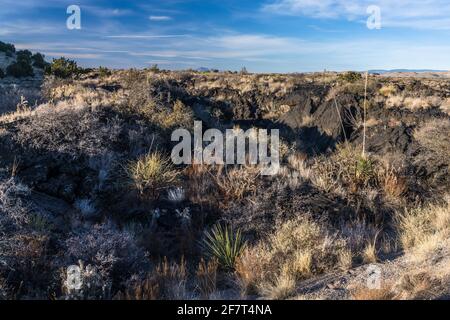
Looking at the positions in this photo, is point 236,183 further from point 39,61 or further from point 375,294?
point 39,61

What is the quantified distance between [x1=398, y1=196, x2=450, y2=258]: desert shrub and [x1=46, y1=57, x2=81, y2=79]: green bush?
20.9m

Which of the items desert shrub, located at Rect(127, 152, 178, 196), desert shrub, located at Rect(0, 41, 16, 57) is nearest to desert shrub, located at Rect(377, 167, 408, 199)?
desert shrub, located at Rect(127, 152, 178, 196)

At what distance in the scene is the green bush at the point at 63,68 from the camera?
24.3 meters

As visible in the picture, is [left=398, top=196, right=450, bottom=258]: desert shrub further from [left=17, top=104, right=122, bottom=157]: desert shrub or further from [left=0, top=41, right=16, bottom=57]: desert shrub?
[left=0, top=41, right=16, bottom=57]: desert shrub

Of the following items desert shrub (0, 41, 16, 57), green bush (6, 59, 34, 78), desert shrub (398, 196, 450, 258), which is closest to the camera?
desert shrub (398, 196, 450, 258)

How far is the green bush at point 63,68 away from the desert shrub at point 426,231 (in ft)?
68.7

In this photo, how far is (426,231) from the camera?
6.72 metres

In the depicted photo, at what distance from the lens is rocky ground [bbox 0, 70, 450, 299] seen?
4.99 metres

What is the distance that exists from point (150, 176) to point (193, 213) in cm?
125

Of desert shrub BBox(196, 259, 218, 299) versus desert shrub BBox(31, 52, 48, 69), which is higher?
desert shrub BBox(31, 52, 48, 69)

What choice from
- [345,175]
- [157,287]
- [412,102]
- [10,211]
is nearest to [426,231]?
[345,175]

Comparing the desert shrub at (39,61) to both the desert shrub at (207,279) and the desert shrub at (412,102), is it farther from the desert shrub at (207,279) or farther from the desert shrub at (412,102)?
the desert shrub at (207,279)
